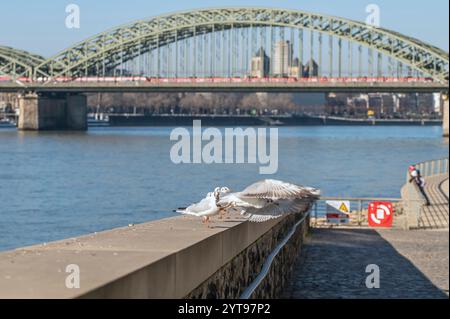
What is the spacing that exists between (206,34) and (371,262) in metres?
126

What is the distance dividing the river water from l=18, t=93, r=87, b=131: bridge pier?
105 ft

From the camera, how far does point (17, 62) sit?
150 meters

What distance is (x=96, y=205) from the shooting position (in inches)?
1775

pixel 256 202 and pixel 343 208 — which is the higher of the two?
pixel 256 202

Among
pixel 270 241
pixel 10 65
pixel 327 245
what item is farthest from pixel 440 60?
pixel 270 241

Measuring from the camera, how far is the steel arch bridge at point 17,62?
493 feet

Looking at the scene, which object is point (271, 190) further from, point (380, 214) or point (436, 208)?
point (436, 208)

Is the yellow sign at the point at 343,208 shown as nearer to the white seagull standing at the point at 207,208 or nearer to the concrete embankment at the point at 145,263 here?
the concrete embankment at the point at 145,263

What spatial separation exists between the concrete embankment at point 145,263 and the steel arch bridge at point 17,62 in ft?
467

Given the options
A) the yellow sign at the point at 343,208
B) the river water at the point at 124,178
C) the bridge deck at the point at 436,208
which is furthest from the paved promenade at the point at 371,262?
the river water at the point at 124,178

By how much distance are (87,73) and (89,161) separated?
6976 centimetres

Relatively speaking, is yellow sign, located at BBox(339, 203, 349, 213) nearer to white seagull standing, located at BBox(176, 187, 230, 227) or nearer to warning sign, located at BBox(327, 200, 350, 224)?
warning sign, located at BBox(327, 200, 350, 224)

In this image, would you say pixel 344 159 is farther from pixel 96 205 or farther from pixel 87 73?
pixel 87 73

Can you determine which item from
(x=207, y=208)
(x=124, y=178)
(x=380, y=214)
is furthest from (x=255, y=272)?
(x=124, y=178)
